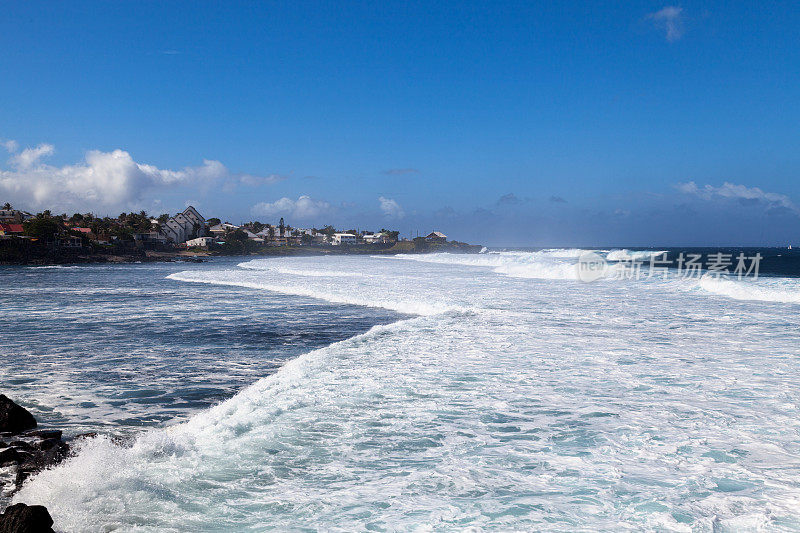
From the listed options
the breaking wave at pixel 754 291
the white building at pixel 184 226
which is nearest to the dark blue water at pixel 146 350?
the breaking wave at pixel 754 291

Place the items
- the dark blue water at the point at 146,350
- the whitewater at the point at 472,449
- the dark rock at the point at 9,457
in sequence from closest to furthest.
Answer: the whitewater at the point at 472,449
the dark rock at the point at 9,457
the dark blue water at the point at 146,350

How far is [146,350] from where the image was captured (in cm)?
1180

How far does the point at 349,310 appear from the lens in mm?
19203

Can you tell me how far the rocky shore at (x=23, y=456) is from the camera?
12.5 ft

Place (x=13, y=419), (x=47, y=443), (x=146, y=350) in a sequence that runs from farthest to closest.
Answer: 1. (x=146, y=350)
2. (x=13, y=419)
3. (x=47, y=443)

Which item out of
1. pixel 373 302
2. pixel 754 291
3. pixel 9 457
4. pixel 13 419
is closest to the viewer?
pixel 9 457

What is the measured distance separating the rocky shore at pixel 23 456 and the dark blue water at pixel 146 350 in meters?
0.50

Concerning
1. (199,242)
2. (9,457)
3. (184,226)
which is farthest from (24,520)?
(184,226)

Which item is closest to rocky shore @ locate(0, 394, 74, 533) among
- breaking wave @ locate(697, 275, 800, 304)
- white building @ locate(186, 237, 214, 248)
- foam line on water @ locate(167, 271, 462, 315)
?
foam line on water @ locate(167, 271, 462, 315)

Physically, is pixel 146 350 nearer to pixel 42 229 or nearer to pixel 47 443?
pixel 47 443

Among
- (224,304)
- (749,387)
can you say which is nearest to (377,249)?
(224,304)

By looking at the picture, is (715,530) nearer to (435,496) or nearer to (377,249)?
(435,496)

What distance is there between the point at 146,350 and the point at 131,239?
118 m

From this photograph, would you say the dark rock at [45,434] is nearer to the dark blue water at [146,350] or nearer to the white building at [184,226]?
the dark blue water at [146,350]
